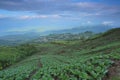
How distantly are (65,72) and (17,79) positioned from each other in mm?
4633

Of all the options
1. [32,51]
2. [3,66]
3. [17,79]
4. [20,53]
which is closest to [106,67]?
[17,79]

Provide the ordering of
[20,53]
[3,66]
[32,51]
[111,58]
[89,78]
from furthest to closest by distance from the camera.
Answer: [32,51] → [20,53] → [3,66] → [111,58] → [89,78]

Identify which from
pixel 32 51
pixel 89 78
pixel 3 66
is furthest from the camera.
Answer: pixel 32 51

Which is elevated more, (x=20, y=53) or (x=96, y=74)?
(x=96, y=74)

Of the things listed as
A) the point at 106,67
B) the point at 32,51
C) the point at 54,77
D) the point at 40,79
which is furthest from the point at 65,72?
the point at 32,51

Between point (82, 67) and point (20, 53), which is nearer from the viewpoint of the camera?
point (82, 67)

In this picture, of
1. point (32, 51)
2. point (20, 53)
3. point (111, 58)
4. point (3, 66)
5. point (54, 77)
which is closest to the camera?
point (54, 77)

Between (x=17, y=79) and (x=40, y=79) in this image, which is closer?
(x=40, y=79)

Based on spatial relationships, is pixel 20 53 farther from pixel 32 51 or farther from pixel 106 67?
pixel 106 67

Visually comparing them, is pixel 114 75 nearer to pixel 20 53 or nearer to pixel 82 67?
pixel 82 67

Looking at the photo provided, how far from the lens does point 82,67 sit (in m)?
22.3

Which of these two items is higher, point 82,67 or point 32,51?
point 82,67

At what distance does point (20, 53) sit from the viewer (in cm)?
11719

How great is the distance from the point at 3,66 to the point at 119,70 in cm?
7637
